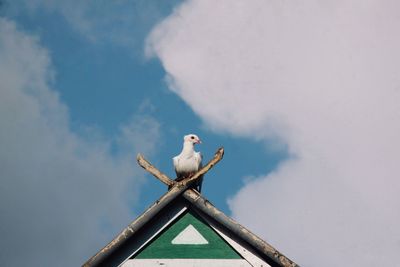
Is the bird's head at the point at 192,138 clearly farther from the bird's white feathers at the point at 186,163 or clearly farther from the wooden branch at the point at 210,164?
the wooden branch at the point at 210,164

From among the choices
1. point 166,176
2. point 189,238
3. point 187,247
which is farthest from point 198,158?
point 187,247

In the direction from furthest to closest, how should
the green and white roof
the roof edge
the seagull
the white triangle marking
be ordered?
1. the seagull
2. the white triangle marking
3. the green and white roof
4. the roof edge

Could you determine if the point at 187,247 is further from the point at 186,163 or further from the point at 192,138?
the point at 192,138

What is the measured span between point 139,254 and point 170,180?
1.11 metres

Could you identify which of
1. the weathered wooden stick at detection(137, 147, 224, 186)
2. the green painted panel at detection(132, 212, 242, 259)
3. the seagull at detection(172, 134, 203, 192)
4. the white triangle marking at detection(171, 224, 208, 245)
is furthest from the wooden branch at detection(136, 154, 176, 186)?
the seagull at detection(172, 134, 203, 192)

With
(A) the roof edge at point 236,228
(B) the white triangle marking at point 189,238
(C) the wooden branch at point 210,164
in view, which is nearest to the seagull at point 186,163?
(C) the wooden branch at point 210,164

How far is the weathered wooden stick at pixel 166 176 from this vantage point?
32.5ft

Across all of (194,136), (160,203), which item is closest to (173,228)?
(160,203)

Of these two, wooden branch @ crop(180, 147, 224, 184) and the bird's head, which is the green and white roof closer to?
wooden branch @ crop(180, 147, 224, 184)

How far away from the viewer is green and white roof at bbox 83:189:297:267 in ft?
31.7

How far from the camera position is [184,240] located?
9.82m

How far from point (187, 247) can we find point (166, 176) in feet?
3.40

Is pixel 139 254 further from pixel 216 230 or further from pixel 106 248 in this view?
pixel 216 230

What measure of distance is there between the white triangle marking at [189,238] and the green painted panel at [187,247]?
3 centimetres
